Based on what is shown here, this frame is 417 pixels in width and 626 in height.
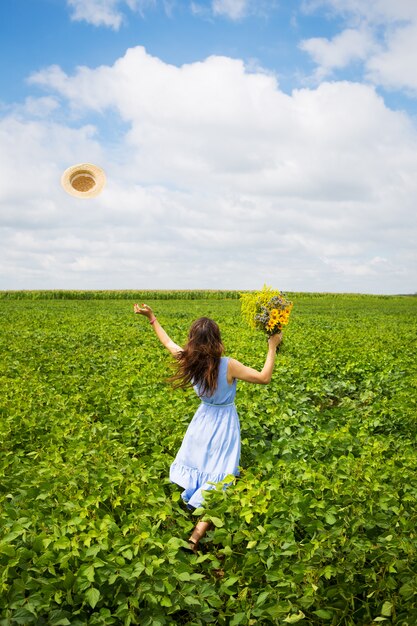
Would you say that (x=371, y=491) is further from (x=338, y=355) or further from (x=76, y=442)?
(x=338, y=355)

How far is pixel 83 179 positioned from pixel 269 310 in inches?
274

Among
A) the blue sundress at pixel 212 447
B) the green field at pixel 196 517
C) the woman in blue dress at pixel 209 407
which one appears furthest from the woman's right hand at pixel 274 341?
the green field at pixel 196 517

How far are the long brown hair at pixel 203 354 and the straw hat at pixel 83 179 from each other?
22.5ft

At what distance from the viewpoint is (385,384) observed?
978 cm

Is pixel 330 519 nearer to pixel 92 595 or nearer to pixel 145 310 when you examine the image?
pixel 92 595

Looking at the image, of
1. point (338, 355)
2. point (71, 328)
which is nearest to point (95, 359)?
point (338, 355)

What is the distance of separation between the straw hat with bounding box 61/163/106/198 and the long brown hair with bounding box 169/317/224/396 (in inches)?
270

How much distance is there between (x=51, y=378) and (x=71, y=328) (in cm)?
870

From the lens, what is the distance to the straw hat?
10.5 m

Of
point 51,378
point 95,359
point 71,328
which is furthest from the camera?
point 71,328

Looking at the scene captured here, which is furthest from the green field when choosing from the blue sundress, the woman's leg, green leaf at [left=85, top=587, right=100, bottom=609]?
the blue sundress

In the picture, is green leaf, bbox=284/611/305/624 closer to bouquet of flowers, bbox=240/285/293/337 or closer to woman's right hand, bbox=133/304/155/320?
bouquet of flowers, bbox=240/285/293/337

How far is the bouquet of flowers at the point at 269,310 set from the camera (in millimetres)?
5056

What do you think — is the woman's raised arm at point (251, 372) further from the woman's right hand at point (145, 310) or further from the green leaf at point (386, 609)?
the green leaf at point (386, 609)
